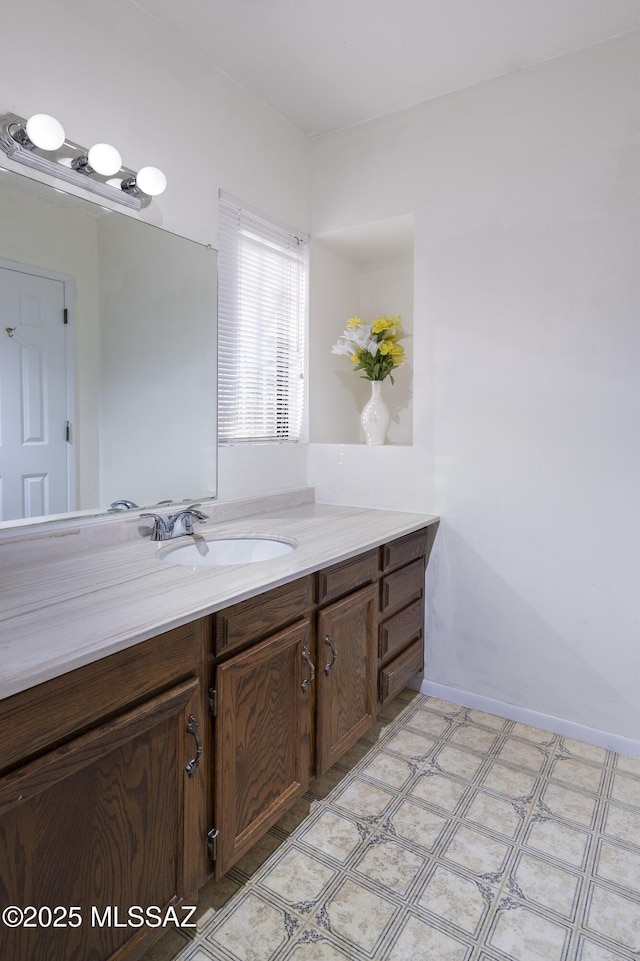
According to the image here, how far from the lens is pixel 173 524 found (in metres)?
1.81

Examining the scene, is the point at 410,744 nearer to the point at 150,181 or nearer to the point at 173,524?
the point at 173,524

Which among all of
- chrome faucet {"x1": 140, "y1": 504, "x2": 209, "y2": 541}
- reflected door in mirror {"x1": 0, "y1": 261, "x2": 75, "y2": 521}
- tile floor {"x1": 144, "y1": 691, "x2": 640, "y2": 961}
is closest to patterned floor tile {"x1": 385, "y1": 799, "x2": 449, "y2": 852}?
tile floor {"x1": 144, "y1": 691, "x2": 640, "y2": 961}

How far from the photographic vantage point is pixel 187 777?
1.15 metres

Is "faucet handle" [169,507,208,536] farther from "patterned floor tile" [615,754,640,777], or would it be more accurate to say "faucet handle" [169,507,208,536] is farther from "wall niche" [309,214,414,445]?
"patterned floor tile" [615,754,640,777]

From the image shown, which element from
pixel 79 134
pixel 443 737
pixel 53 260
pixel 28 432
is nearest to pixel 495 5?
pixel 79 134

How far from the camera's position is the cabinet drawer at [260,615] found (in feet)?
4.05

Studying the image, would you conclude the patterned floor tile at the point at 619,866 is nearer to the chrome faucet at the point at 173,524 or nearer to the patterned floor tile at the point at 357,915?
the patterned floor tile at the point at 357,915

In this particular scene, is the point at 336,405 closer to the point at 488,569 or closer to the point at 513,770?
the point at 488,569

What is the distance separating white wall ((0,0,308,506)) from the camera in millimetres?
1491

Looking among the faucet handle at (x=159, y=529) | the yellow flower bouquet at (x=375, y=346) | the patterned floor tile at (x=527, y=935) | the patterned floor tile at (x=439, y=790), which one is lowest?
the patterned floor tile at (x=527, y=935)

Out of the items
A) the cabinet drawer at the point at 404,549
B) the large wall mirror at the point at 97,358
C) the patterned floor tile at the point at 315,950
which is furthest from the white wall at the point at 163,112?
the patterned floor tile at the point at 315,950

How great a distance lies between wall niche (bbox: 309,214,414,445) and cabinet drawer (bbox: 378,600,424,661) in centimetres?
89

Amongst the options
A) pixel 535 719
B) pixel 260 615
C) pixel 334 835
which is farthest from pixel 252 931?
pixel 535 719

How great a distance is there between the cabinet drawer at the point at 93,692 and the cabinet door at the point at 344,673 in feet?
1.78
